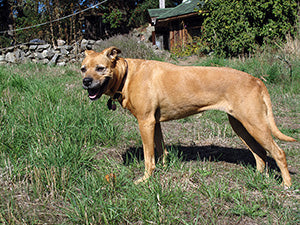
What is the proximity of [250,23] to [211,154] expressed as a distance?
8207 mm

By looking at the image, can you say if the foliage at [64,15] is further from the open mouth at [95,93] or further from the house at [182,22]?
the open mouth at [95,93]

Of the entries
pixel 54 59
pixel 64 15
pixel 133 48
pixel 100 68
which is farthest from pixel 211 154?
pixel 64 15

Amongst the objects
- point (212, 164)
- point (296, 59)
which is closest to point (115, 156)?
point (212, 164)

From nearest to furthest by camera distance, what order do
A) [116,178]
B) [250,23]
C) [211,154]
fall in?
[116,178] < [211,154] < [250,23]

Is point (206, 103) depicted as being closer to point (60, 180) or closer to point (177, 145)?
point (177, 145)

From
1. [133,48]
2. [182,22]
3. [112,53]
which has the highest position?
[182,22]

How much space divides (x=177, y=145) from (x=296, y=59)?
18.4ft

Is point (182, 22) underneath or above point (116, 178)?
above

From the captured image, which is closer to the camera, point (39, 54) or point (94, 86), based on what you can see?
point (94, 86)

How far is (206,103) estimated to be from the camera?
319 centimetres

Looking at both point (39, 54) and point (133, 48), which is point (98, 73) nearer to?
point (133, 48)

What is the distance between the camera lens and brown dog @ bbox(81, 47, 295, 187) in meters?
3.01

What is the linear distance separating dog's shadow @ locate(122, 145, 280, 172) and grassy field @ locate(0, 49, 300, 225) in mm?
17

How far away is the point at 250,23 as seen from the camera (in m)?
10.5
